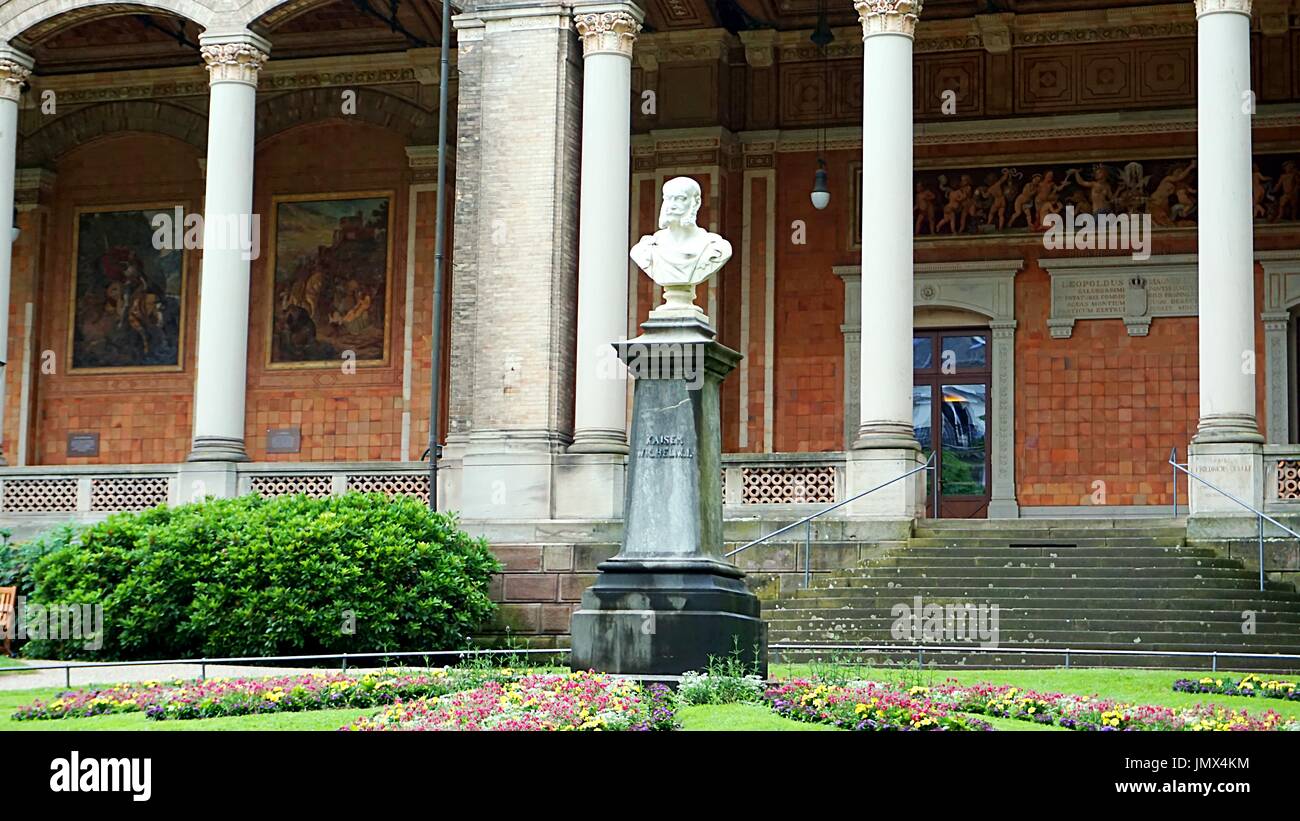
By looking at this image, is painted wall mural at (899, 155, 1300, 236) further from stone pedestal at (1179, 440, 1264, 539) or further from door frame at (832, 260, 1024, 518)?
stone pedestal at (1179, 440, 1264, 539)

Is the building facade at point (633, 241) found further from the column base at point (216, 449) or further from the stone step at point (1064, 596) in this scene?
the stone step at point (1064, 596)

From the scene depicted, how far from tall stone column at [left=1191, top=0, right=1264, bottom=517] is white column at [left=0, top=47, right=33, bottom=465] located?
60.0ft

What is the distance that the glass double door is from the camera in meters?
32.2

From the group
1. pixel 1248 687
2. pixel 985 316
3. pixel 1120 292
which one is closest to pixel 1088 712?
pixel 1248 687

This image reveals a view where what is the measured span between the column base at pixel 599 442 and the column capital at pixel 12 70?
1156 cm

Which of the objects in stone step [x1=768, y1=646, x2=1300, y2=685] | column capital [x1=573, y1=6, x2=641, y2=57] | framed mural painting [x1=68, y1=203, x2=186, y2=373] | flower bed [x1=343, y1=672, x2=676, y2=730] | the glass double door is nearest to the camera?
flower bed [x1=343, y1=672, x2=676, y2=730]

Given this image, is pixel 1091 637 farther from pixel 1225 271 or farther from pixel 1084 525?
pixel 1225 271

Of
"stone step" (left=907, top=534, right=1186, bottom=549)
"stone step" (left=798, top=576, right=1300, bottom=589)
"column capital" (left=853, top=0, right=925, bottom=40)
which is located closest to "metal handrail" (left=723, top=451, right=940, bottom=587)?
"stone step" (left=798, top=576, right=1300, bottom=589)

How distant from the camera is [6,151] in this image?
3094cm

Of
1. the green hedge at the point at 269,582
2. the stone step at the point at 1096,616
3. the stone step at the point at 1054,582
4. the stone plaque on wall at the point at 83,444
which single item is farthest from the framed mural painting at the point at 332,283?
the stone step at the point at 1096,616

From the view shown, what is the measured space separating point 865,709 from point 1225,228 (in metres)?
13.5

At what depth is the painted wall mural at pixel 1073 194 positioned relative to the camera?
103ft

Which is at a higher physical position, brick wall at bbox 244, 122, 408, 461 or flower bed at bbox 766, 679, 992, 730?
brick wall at bbox 244, 122, 408, 461

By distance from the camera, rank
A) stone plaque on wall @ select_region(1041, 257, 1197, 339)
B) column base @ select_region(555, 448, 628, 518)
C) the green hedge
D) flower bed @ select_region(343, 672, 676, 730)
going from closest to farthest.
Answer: flower bed @ select_region(343, 672, 676, 730), the green hedge, column base @ select_region(555, 448, 628, 518), stone plaque on wall @ select_region(1041, 257, 1197, 339)
